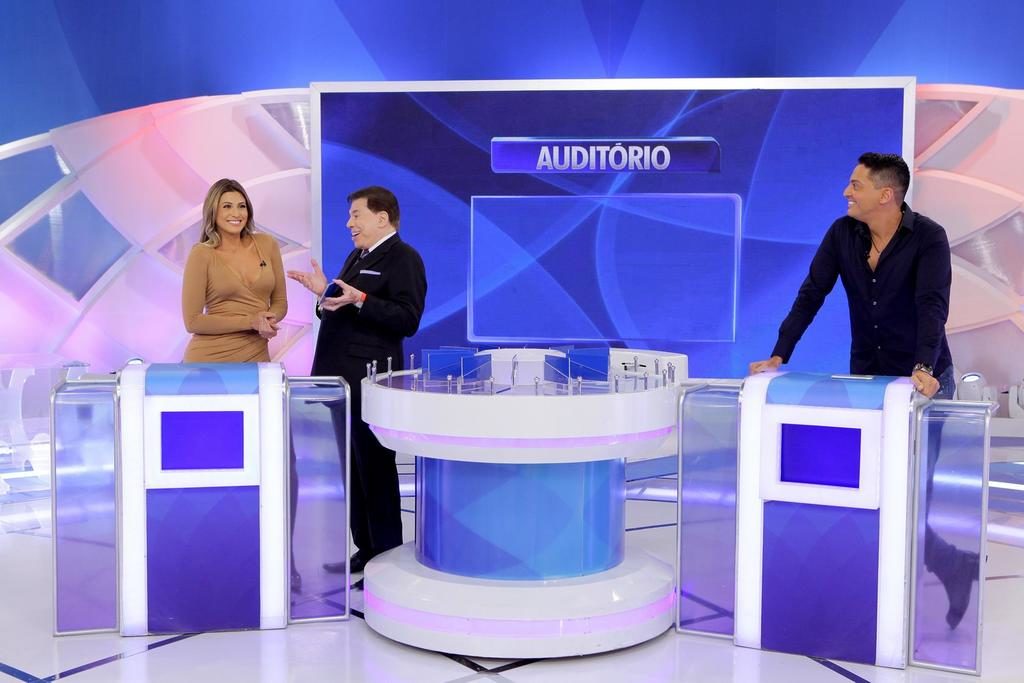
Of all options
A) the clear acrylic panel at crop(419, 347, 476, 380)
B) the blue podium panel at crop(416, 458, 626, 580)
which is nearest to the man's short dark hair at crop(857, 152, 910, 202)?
the blue podium panel at crop(416, 458, 626, 580)

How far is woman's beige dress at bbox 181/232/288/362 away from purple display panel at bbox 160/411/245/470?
643mm

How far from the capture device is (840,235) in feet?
11.2

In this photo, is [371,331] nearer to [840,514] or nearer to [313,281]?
[313,281]

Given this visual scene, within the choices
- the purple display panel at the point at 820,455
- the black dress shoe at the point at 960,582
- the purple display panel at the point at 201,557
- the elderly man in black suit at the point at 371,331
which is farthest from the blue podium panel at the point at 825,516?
the purple display panel at the point at 201,557

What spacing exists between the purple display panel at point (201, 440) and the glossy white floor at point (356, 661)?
0.51 metres

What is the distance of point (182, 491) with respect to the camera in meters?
3.02

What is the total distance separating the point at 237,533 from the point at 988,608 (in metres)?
2.39

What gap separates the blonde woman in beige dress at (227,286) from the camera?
3604mm

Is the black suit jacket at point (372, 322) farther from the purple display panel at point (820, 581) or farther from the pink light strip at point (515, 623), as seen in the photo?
the purple display panel at point (820, 581)

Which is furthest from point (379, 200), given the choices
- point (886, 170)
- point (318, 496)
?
point (886, 170)

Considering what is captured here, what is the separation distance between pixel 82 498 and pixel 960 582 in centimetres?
243

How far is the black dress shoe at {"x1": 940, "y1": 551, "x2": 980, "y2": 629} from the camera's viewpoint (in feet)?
9.00

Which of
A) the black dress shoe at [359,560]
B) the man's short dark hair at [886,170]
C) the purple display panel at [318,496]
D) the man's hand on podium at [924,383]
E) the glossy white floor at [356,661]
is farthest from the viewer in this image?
the black dress shoe at [359,560]

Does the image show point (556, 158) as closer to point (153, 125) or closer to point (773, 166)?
point (773, 166)
